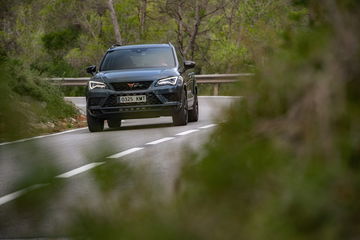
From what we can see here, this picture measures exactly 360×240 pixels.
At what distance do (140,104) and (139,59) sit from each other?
1578 mm

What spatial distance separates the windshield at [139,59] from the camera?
67.9ft

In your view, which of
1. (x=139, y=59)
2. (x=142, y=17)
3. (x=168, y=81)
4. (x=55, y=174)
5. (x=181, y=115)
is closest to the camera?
(x=55, y=174)

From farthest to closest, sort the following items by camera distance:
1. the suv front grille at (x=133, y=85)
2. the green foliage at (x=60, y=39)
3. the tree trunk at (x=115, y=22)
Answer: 1. the green foliage at (x=60, y=39)
2. the tree trunk at (x=115, y=22)
3. the suv front grille at (x=133, y=85)

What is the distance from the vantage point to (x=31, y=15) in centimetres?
5828

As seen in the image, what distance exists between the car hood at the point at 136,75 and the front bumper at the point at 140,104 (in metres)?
0.24

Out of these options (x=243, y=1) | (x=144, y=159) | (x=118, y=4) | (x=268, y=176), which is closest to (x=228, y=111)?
(x=144, y=159)

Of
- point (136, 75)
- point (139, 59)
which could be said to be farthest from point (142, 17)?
point (136, 75)

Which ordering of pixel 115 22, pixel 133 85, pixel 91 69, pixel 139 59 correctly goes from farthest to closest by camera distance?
pixel 115 22 < pixel 139 59 < pixel 91 69 < pixel 133 85

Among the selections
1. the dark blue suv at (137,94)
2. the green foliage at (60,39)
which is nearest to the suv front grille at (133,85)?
the dark blue suv at (137,94)

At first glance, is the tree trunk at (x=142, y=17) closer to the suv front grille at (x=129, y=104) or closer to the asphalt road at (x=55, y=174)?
the suv front grille at (x=129, y=104)

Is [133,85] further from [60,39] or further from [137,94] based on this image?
[60,39]

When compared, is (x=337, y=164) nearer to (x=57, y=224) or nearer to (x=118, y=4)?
(x=57, y=224)

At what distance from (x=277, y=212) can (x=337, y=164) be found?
179 millimetres

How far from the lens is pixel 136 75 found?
1973 cm
